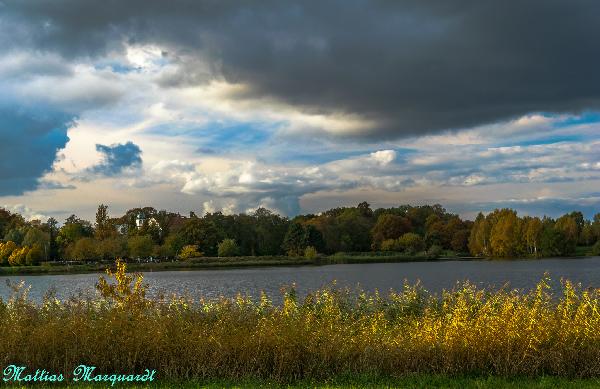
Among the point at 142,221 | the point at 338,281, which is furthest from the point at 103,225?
the point at 338,281

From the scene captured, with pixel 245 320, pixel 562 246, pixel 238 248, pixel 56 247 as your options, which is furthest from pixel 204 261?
pixel 245 320

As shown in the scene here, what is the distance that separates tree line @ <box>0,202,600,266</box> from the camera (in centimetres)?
12625

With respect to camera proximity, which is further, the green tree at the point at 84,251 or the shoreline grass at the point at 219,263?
the green tree at the point at 84,251

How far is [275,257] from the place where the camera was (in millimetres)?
129875

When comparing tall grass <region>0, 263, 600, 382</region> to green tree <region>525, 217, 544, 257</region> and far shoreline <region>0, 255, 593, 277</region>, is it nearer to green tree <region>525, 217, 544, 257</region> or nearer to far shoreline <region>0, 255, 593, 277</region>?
far shoreline <region>0, 255, 593, 277</region>

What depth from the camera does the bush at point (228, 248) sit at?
12609 centimetres

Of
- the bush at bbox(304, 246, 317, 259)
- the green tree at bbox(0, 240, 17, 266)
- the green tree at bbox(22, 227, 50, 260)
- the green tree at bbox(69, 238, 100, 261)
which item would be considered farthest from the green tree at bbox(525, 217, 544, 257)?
the green tree at bbox(0, 240, 17, 266)

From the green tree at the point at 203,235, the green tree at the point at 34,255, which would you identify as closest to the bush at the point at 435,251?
the green tree at the point at 203,235

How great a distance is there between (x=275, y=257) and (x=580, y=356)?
118613 millimetres

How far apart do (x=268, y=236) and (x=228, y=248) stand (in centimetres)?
1589

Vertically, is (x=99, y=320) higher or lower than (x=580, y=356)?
higher

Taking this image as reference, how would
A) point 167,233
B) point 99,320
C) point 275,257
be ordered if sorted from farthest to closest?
point 167,233 < point 275,257 < point 99,320

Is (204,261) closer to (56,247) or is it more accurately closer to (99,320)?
(56,247)

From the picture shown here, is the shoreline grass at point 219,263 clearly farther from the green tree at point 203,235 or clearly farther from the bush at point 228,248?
the green tree at point 203,235
